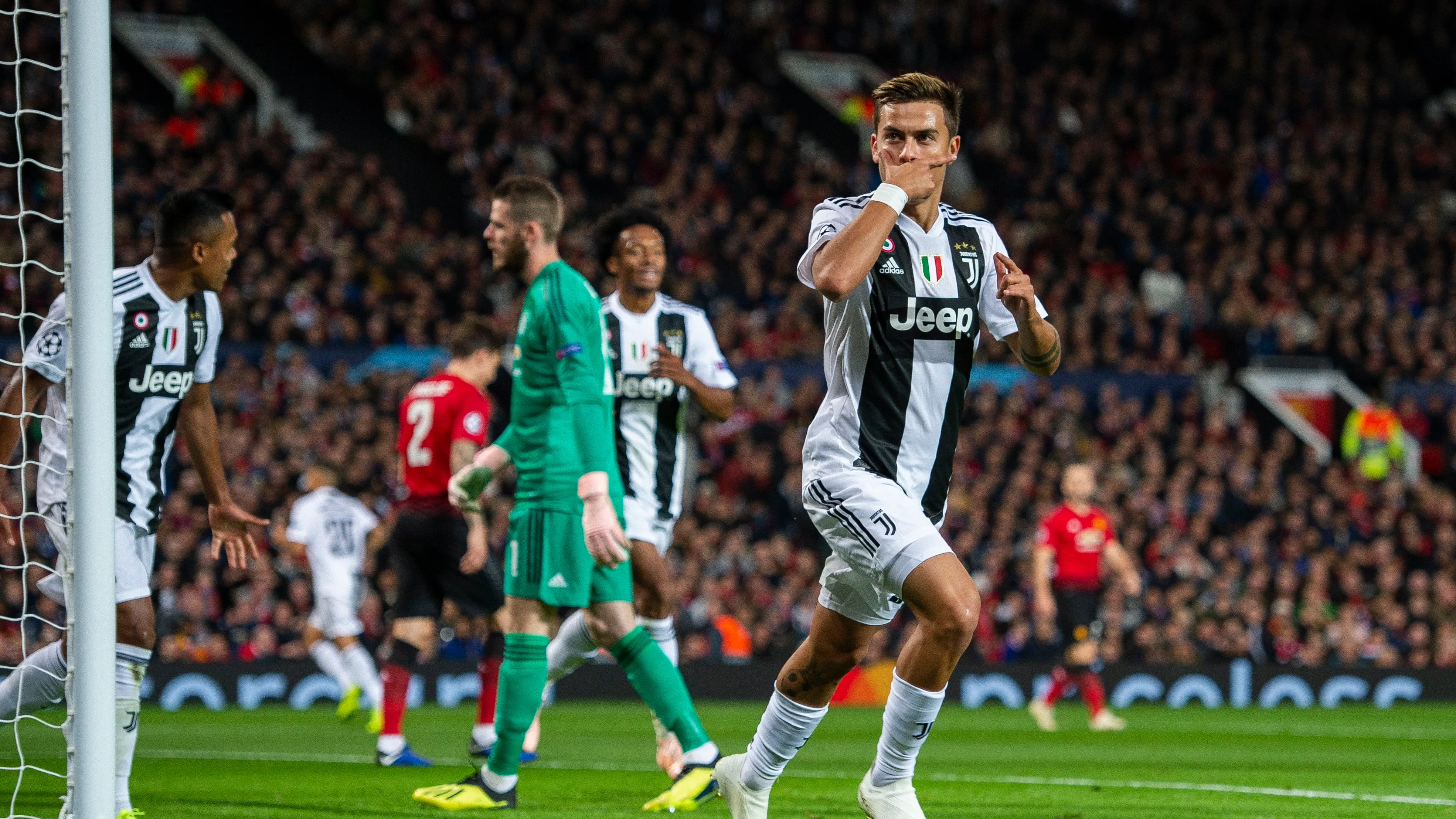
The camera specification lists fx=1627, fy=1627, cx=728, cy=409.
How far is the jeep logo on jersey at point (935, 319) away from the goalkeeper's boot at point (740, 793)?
4.84 feet

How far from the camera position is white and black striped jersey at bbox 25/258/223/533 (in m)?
5.78

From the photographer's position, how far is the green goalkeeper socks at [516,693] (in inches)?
243

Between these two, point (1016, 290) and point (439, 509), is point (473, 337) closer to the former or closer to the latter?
point (439, 509)

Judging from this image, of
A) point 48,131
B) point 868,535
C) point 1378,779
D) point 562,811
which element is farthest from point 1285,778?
point 48,131

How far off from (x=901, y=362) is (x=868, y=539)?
594 millimetres

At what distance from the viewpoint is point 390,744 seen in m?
8.53

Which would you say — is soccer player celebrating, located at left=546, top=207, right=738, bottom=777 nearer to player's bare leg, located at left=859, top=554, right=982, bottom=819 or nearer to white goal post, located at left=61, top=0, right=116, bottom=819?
player's bare leg, located at left=859, top=554, right=982, bottom=819

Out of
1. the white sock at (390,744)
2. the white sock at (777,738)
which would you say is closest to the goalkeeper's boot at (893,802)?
the white sock at (777,738)

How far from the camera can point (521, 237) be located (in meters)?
6.30

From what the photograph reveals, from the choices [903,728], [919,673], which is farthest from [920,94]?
[903,728]

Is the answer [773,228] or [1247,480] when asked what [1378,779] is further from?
[773,228]

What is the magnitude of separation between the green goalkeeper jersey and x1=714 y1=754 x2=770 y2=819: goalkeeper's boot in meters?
1.16

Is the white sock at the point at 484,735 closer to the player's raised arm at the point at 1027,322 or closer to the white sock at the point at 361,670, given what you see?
the white sock at the point at 361,670

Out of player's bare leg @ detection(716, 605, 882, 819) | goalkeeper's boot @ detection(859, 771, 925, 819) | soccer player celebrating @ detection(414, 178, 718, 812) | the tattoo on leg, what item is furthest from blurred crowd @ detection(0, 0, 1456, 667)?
goalkeeper's boot @ detection(859, 771, 925, 819)
